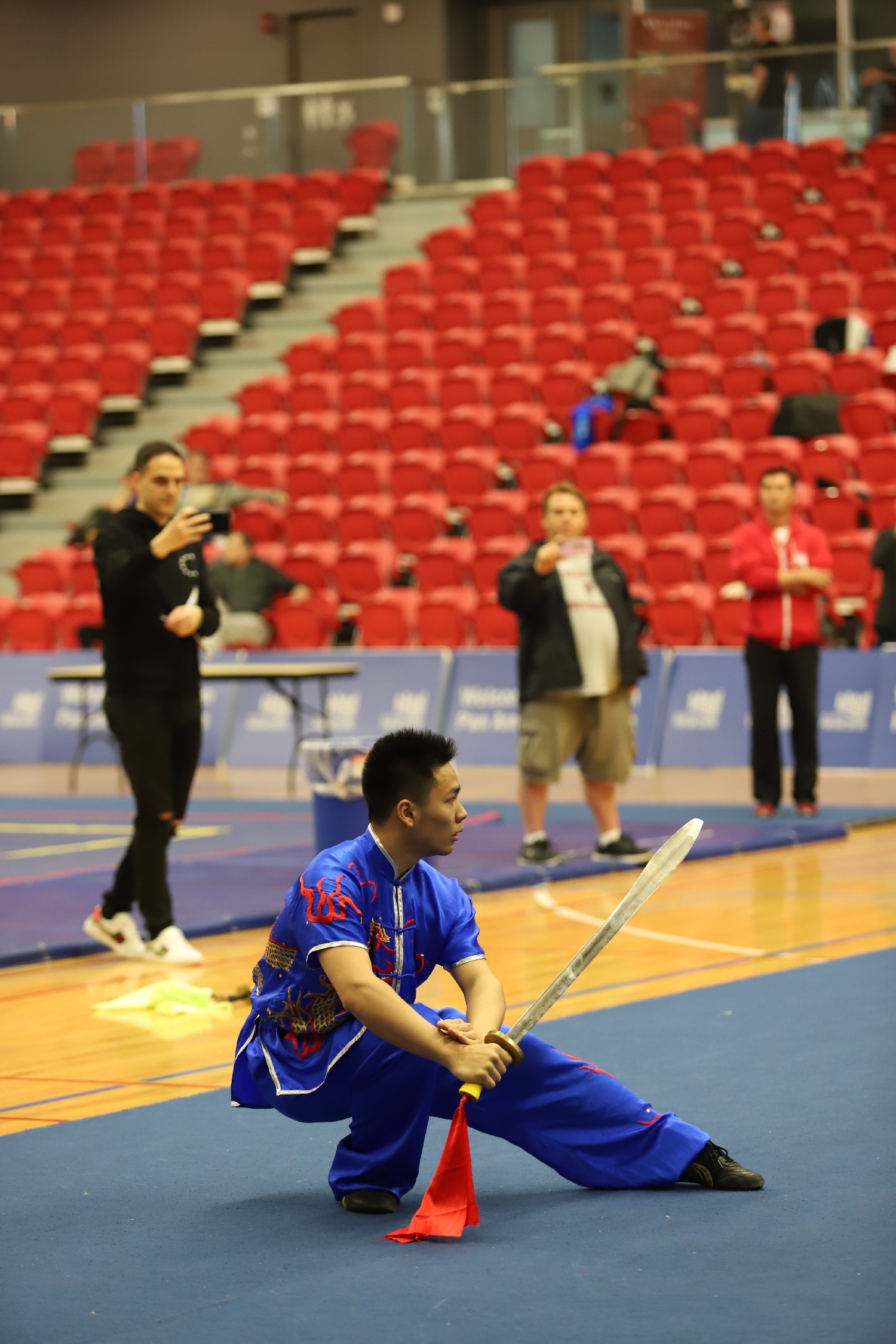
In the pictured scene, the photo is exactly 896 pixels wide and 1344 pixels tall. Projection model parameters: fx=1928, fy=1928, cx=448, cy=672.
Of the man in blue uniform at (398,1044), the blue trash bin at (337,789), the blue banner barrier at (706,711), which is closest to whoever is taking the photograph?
the man in blue uniform at (398,1044)

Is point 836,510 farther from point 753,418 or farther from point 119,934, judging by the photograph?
point 119,934

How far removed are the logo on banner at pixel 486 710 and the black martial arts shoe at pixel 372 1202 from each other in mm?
10774

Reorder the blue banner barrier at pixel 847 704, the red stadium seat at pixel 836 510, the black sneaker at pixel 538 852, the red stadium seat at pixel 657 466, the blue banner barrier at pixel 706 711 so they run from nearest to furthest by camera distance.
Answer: the black sneaker at pixel 538 852, the blue banner barrier at pixel 847 704, the blue banner barrier at pixel 706 711, the red stadium seat at pixel 836 510, the red stadium seat at pixel 657 466

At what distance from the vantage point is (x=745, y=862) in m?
10.2

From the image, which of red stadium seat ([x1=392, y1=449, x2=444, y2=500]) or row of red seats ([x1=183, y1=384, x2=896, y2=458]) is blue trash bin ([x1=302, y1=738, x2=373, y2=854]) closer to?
row of red seats ([x1=183, y1=384, x2=896, y2=458])

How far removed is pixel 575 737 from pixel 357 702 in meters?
5.75

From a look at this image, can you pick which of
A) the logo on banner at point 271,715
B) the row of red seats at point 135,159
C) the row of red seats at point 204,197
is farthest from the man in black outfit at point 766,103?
the logo on banner at point 271,715

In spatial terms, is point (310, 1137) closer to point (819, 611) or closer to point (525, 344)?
point (819, 611)

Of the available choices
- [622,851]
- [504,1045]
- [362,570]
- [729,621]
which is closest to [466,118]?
[362,570]

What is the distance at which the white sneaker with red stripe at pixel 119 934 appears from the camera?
25.4ft

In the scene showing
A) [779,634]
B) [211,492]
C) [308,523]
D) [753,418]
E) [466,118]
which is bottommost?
[779,634]

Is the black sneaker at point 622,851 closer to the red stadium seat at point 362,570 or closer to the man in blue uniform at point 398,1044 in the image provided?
the man in blue uniform at point 398,1044

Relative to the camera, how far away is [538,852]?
9.96 meters

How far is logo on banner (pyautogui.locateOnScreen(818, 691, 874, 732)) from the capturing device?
14031 mm
